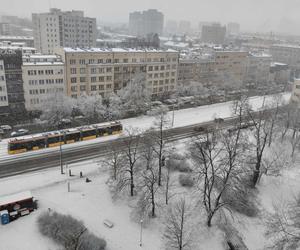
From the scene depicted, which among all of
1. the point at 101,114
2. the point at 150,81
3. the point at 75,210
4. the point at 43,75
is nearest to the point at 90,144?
the point at 101,114

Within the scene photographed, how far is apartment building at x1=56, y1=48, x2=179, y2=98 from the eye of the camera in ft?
233

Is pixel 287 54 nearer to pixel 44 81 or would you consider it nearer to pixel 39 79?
pixel 44 81

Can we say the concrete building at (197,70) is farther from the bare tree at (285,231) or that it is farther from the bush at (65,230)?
Answer: the bush at (65,230)

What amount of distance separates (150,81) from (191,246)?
205ft

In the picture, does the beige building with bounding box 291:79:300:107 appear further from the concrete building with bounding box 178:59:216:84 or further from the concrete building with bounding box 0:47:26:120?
the concrete building with bounding box 0:47:26:120

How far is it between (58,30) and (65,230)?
116 metres

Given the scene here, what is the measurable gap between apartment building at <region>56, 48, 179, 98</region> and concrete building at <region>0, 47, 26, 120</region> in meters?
10.9

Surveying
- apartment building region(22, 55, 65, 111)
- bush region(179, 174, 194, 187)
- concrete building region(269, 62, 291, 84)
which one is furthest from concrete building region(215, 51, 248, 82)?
bush region(179, 174, 194, 187)

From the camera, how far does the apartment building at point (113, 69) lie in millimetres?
70875

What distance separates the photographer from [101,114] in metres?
63.3

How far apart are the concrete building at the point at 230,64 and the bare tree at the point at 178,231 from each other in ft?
252

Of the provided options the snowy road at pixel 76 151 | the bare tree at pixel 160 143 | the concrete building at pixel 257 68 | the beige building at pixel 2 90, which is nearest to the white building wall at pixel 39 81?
the beige building at pixel 2 90

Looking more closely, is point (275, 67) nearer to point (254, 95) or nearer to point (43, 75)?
point (254, 95)

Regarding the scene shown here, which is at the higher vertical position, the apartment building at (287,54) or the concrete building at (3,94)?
the apartment building at (287,54)
